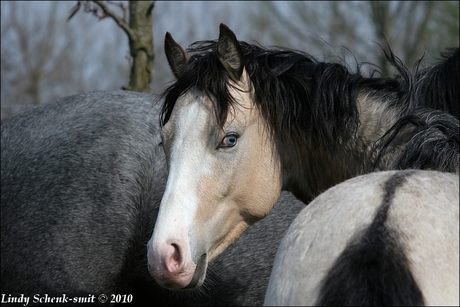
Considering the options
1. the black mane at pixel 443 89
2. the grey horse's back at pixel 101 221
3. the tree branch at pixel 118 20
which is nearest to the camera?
the black mane at pixel 443 89

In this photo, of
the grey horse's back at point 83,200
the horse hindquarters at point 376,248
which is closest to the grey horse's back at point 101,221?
the grey horse's back at point 83,200

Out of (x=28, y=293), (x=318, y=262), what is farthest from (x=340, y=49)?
(x=28, y=293)

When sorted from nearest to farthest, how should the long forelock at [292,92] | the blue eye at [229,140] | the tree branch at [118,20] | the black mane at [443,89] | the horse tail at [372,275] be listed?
1. the horse tail at [372,275]
2. the blue eye at [229,140]
3. the long forelock at [292,92]
4. the black mane at [443,89]
5. the tree branch at [118,20]

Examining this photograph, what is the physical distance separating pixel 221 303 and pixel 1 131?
224cm

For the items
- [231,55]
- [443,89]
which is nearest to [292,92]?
[231,55]

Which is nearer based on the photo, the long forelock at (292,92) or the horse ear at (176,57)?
the long forelock at (292,92)

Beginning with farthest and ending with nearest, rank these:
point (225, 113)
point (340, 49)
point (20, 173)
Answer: point (20, 173) < point (340, 49) < point (225, 113)

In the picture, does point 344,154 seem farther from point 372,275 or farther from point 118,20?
point 118,20

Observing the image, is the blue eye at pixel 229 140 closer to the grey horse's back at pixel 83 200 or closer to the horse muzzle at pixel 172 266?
the horse muzzle at pixel 172 266

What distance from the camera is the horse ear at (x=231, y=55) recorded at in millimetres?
2918

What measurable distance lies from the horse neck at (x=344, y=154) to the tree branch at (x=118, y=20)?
132 inches

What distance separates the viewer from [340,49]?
3.36 m

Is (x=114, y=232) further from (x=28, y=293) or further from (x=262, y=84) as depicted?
(x=262, y=84)

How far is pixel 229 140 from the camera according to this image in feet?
9.36
